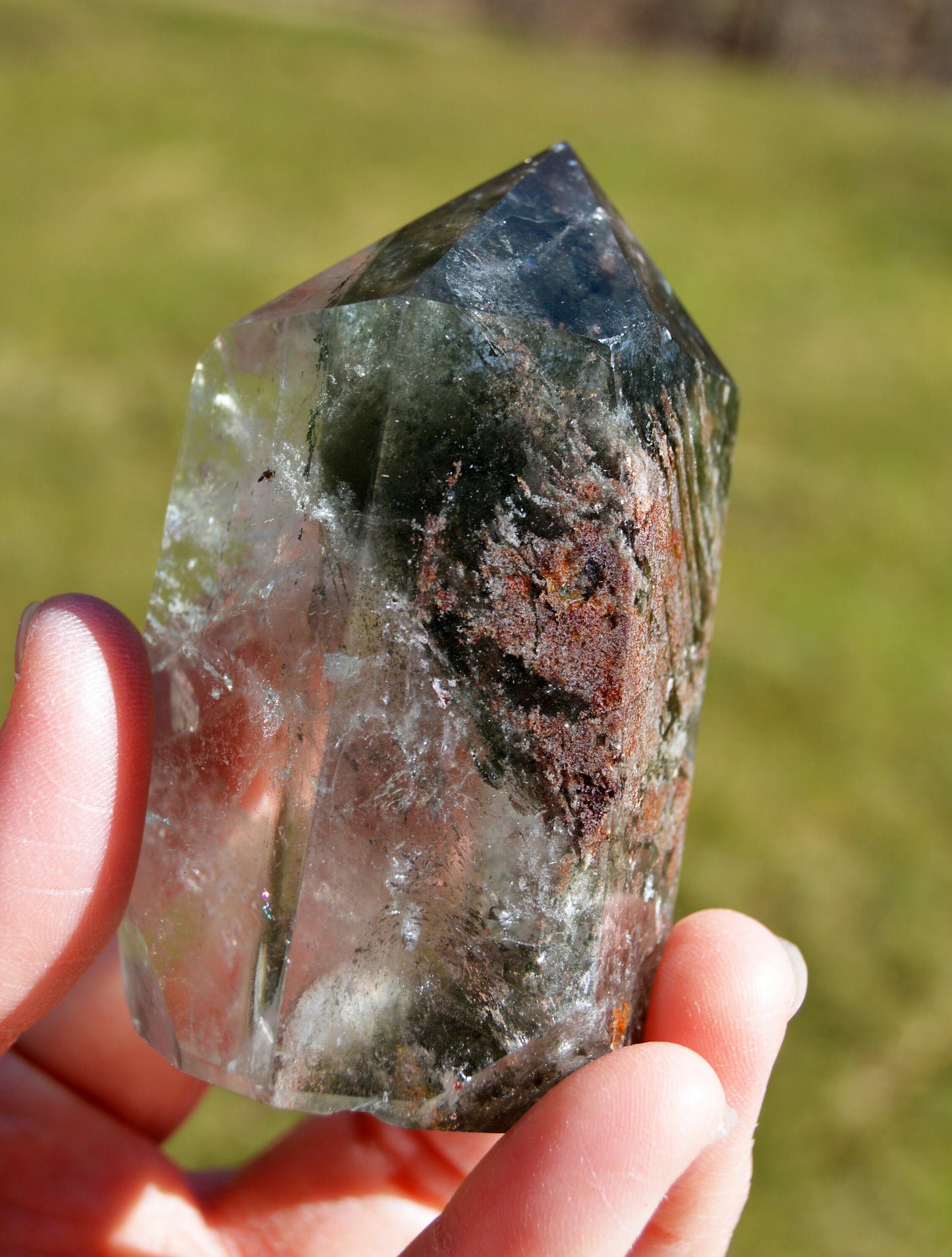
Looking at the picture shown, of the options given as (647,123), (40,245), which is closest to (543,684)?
(40,245)

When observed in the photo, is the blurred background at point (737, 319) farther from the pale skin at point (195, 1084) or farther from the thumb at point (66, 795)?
the thumb at point (66, 795)

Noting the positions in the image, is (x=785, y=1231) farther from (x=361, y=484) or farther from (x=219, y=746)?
(x=361, y=484)

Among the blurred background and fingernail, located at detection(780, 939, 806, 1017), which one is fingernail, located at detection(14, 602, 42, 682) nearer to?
fingernail, located at detection(780, 939, 806, 1017)

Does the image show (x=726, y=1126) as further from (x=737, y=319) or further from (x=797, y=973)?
(x=737, y=319)

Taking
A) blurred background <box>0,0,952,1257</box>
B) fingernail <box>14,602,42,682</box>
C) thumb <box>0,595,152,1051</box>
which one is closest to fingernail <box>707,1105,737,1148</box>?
thumb <box>0,595,152,1051</box>

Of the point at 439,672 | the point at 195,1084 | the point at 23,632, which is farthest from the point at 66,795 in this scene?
the point at 195,1084

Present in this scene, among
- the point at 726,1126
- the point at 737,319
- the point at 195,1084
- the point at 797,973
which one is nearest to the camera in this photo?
the point at 726,1126
